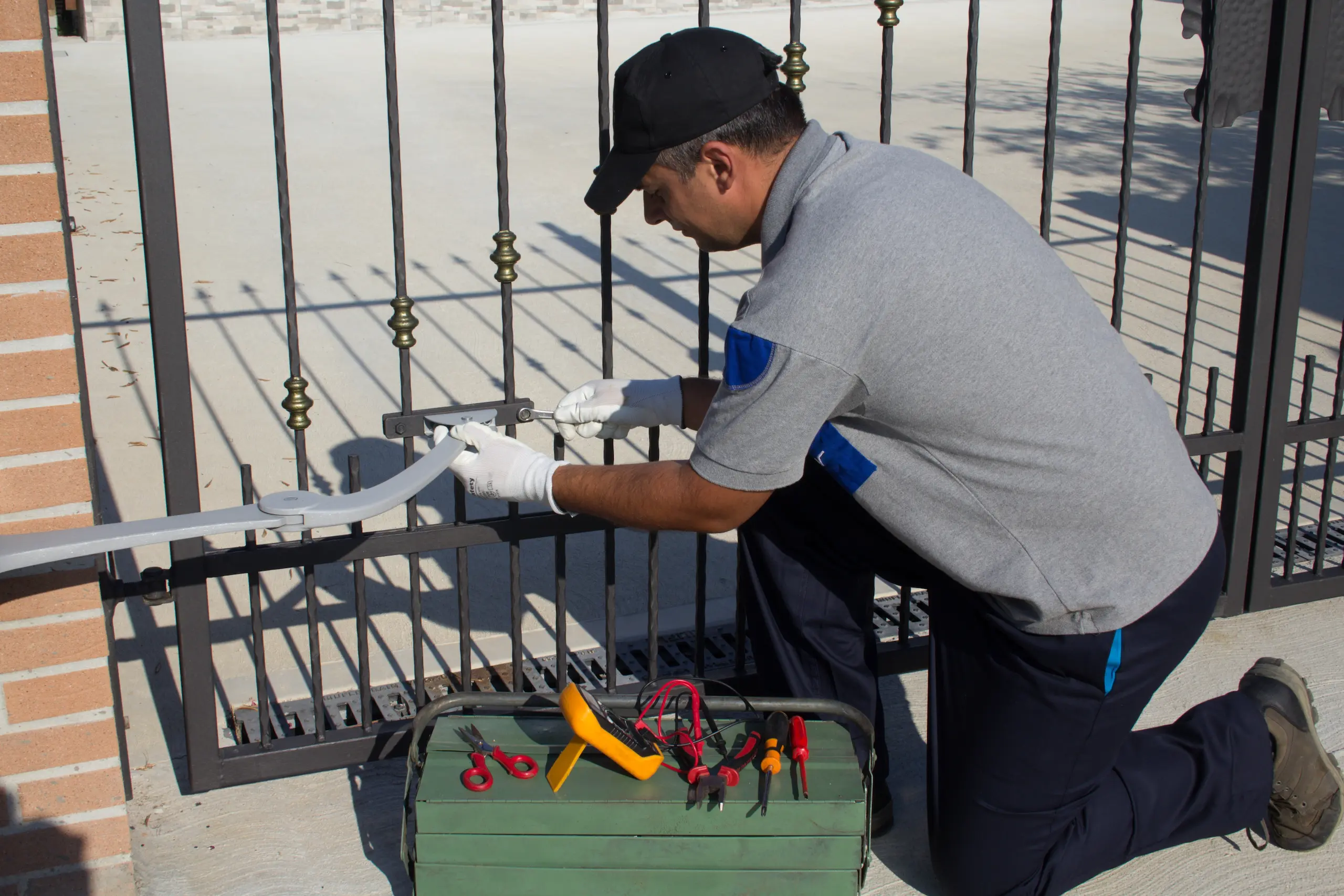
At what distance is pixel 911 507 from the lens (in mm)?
2150

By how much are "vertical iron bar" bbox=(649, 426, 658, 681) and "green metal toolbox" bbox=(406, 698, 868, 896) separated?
0.56 meters

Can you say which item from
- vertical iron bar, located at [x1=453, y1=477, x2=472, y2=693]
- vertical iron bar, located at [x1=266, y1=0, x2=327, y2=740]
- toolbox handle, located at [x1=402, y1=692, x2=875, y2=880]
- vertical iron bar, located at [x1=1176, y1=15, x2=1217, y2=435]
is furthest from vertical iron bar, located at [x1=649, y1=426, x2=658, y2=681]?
vertical iron bar, located at [x1=1176, y1=15, x2=1217, y2=435]

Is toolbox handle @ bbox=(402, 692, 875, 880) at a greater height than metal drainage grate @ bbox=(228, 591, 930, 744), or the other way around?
toolbox handle @ bbox=(402, 692, 875, 880)

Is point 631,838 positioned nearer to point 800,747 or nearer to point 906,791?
point 800,747

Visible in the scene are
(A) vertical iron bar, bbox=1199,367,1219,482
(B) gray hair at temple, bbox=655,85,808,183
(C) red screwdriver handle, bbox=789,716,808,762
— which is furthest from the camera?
(A) vertical iron bar, bbox=1199,367,1219,482

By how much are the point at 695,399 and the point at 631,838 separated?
2.95 ft

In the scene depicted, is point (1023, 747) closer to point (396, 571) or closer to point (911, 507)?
point (911, 507)

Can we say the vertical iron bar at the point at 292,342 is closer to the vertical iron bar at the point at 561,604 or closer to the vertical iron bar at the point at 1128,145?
the vertical iron bar at the point at 561,604

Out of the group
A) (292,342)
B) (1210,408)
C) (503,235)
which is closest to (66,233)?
(292,342)

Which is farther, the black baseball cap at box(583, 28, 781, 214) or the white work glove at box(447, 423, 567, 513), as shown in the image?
the white work glove at box(447, 423, 567, 513)

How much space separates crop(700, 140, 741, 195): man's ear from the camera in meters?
2.09

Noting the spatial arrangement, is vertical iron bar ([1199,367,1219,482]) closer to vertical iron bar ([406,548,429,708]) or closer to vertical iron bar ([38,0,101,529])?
vertical iron bar ([406,548,429,708])

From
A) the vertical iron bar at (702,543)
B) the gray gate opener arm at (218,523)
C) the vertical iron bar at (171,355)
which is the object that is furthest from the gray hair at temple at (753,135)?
the vertical iron bar at (171,355)

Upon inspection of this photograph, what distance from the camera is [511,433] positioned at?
2.66 m
